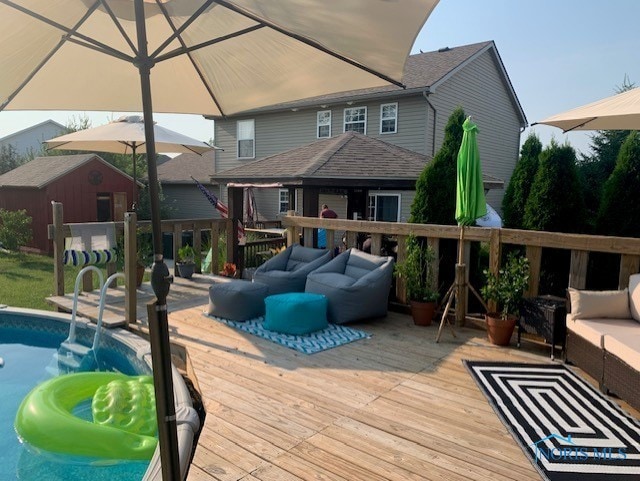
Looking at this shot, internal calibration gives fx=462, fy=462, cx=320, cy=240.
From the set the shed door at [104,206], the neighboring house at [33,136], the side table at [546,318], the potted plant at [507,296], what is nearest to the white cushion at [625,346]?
the side table at [546,318]

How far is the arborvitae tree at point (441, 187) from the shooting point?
630 cm

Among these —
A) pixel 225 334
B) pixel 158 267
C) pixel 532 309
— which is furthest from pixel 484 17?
pixel 158 267

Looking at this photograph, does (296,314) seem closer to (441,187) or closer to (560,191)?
(441,187)

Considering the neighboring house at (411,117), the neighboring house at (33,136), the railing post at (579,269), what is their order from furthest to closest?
the neighboring house at (33,136)
the neighboring house at (411,117)
the railing post at (579,269)

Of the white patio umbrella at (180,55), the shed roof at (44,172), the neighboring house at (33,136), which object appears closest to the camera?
the white patio umbrella at (180,55)

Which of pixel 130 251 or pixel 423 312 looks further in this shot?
pixel 423 312

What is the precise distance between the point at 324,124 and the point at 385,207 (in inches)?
143

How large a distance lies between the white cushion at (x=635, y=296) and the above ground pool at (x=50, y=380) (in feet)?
12.1

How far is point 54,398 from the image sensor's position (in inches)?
147

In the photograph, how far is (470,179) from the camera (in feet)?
16.4

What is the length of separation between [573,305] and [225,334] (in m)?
3.46

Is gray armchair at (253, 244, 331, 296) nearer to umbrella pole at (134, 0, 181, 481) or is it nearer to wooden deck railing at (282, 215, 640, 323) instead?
wooden deck railing at (282, 215, 640, 323)

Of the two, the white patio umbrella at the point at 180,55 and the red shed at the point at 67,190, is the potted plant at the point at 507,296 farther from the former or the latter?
the red shed at the point at 67,190

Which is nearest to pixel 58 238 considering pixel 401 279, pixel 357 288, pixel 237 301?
pixel 237 301
